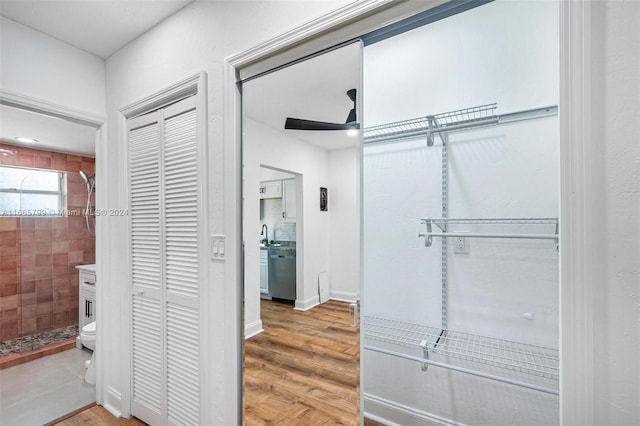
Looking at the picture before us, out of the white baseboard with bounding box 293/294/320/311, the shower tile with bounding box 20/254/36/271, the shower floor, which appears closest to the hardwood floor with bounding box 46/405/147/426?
the shower floor

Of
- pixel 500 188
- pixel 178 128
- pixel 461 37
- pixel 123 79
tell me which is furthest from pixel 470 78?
pixel 123 79

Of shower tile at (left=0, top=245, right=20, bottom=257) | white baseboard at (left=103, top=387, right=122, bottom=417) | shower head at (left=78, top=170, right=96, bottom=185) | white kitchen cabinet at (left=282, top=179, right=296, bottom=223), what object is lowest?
white baseboard at (left=103, top=387, right=122, bottom=417)

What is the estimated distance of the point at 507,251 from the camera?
1438 millimetres

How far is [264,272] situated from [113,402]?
1.61m

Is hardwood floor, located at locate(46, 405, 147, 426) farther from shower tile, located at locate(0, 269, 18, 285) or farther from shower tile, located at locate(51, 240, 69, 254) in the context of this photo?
shower tile, located at locate(51, 240, 69, 254)

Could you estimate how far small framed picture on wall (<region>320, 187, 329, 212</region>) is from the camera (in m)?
1.38

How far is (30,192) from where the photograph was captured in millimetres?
2678

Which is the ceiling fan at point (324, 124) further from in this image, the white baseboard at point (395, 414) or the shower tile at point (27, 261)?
the shower tile at point (27, 261)

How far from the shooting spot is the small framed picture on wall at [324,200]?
1.38m

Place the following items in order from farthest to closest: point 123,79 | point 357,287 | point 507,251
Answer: point 123,79 → point 507,251 → point 357,287

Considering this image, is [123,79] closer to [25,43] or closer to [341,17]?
[25,43]

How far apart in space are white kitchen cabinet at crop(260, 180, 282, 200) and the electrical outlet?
979 mm

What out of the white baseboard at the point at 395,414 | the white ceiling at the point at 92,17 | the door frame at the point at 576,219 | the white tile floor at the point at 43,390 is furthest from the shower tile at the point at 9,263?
the door frame at the point at 576,219

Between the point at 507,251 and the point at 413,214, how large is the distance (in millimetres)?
507
